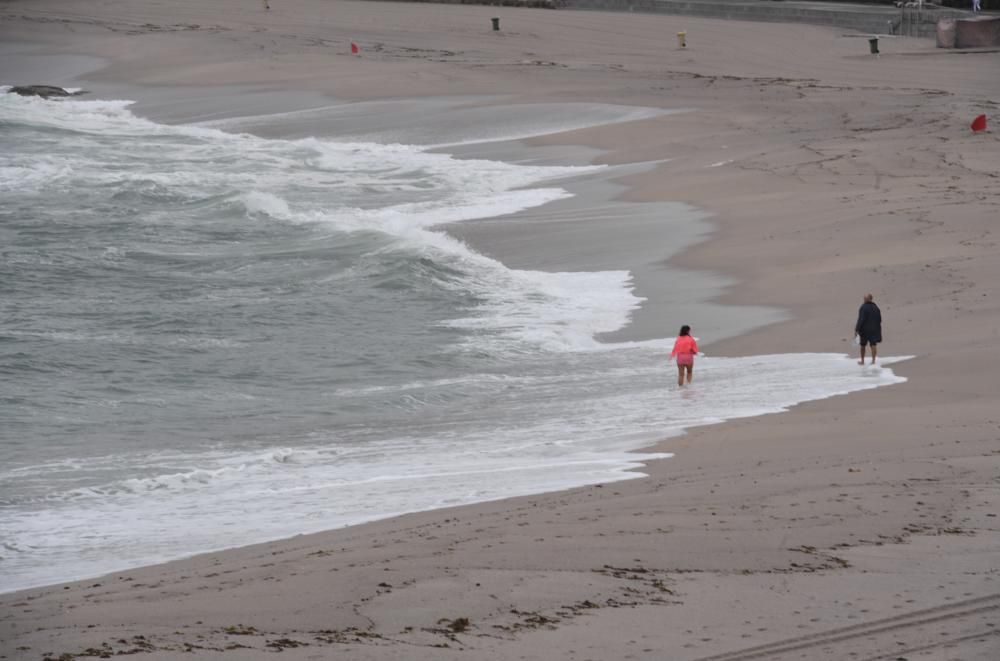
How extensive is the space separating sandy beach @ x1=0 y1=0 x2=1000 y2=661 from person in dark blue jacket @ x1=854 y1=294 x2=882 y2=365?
52cm

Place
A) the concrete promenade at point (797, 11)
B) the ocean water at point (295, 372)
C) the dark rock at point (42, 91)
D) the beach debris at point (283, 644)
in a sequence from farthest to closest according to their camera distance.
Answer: the concrete promenade at point (797, 11) < the dark rock at point (42, 91) < the ocean water at point (295, 372) < the beach debris at point (283, 644)

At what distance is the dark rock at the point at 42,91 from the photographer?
145 ft

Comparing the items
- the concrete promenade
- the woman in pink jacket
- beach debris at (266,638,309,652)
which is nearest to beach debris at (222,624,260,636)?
beach debris at (266,638,309,652)

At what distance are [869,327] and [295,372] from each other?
6.23 meters

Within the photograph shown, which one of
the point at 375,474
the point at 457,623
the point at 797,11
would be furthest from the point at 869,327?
the point at 797,11

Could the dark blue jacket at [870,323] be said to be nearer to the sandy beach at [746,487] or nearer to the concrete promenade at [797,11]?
the sandy beach at [746,487]

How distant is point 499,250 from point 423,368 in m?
6.62

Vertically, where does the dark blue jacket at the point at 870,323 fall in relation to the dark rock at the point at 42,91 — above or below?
below

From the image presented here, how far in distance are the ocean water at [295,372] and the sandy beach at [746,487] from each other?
2.50 ft

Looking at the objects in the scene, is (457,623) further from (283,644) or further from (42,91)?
(42,91)

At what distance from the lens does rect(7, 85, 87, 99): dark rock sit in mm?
44312

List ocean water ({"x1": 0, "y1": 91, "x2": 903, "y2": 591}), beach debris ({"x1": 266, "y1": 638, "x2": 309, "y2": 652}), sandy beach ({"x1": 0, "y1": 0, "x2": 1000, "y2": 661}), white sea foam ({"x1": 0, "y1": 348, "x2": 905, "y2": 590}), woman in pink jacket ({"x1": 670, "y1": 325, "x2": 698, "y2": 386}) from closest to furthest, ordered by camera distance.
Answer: beach debris ({"x1": 266, "y1": 638, "x2": 309, "y2": 652})
sandy beach ({"x1": 0, "y1": 0, "x2": 1000, "y2": 661})
white sea foam ({"x1": 0, "y1": 348, "x2": 905, "y2": 590})
ocean water ({"x1": 0, "y1": 91, "x2": 903, "y2": 591})
woman in pink jacket ({"x1": 670, "y1": 325, "x2": 698, "y2": 386})

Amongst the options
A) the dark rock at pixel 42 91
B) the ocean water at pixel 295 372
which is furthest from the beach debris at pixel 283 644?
the dark rock at pixel 42 91

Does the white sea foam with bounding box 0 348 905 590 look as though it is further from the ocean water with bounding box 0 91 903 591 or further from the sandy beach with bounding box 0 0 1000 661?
the sandy beach with bounding box 0 0 1000 661
